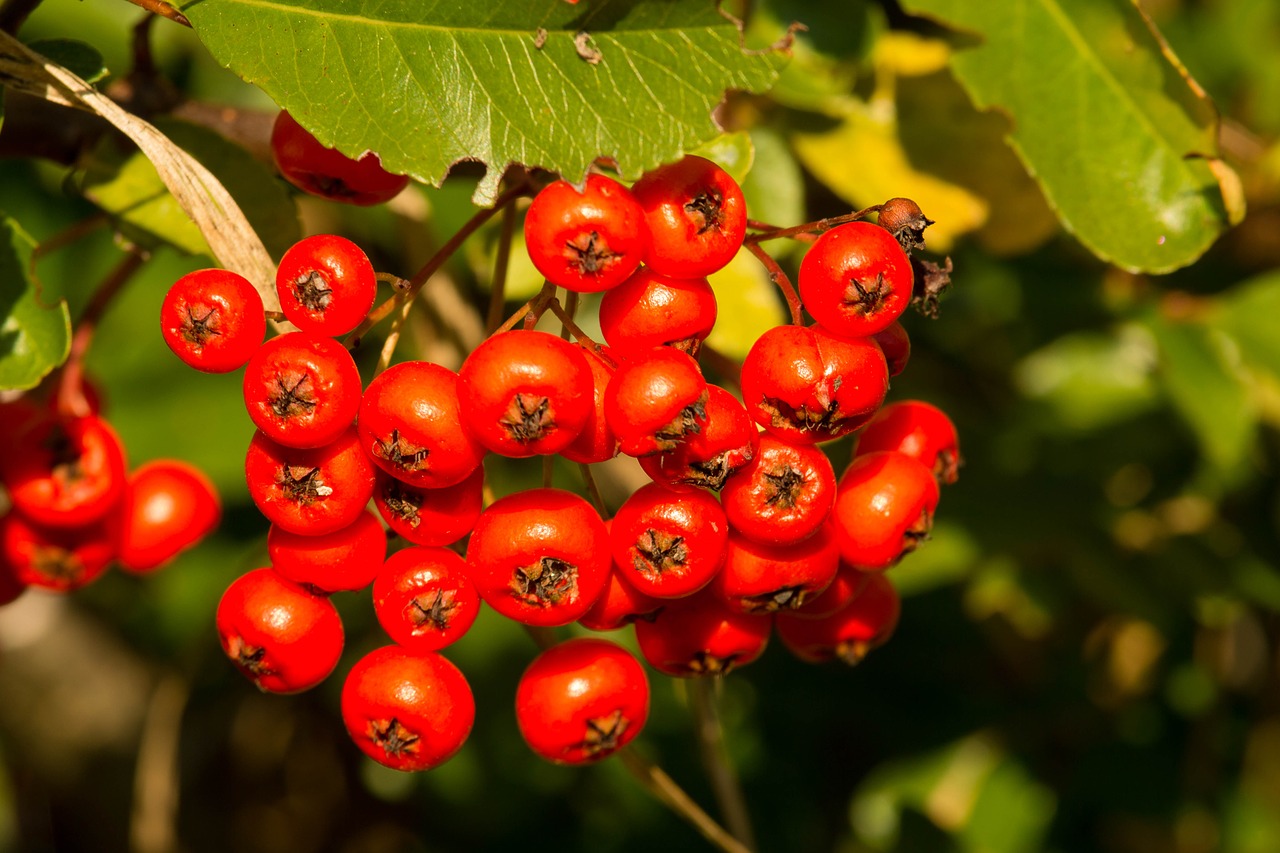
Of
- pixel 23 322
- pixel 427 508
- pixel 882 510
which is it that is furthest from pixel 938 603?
pixel 23 322

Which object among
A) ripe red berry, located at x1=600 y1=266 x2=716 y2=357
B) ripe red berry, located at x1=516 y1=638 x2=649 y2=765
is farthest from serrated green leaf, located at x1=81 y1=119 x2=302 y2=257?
ripe red berry, located at x1=516 y1=638 x2=649 y2=765

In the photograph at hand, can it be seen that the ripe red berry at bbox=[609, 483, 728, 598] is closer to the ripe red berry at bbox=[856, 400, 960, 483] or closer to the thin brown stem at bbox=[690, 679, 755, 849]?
the ripe red berry at bbox=[856, 400, 960, 483]

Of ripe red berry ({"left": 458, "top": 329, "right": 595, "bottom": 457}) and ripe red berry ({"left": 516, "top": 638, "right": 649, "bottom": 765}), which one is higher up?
ripe red berry ({"left": 458, "top": 329, "right": 595, "bottom": 457})

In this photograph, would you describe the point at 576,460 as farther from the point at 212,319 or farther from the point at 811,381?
the point at 212,319

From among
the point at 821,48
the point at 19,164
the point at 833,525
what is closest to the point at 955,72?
the point at 821,48

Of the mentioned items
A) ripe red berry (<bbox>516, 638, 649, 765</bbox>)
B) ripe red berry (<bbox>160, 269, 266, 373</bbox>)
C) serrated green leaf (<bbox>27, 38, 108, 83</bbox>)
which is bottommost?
ripe red berry (<bbox>516, 638, 649, 765</bbox>)

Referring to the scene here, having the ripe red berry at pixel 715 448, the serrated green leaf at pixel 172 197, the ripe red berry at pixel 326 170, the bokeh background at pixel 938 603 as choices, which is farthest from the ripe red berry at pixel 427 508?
the bokeh background at pixel 938 603

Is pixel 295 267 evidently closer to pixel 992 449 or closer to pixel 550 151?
pixel 550 151
